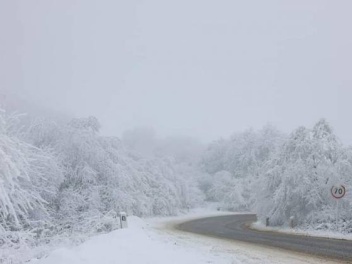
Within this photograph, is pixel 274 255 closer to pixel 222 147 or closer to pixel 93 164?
pixel 93 164

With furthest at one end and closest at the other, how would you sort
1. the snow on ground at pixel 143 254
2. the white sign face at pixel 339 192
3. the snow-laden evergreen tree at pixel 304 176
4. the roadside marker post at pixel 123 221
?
the snow-laden evergreen tree at pixel 304 176, the white sign face at pixel 339 192, the roadside marker post at pixel 123 221, the snow on ground at pixel 143 254

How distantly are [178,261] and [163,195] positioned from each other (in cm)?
4288

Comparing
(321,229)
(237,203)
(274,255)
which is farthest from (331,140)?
(237,203)

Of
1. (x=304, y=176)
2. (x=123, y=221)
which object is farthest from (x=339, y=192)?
(x=123, y=221)

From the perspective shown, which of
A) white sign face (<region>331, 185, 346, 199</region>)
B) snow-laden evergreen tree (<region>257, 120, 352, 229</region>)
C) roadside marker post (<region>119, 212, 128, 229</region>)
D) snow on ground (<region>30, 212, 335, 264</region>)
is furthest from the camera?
snow-laden evergreen tree (<region>257, 120, 352, 229</region>)

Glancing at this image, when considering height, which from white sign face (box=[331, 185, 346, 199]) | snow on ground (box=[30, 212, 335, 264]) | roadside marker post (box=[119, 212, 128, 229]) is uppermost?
white sign face (box=[331, 185, 346, 199])

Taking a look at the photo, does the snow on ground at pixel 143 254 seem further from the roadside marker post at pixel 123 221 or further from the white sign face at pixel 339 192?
the white sign face at pixel 339 192

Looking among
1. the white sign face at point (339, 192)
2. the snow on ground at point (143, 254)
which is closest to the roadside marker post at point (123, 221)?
the snow on ground at point (143, 254)

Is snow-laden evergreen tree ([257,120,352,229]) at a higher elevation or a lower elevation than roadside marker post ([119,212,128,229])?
higher

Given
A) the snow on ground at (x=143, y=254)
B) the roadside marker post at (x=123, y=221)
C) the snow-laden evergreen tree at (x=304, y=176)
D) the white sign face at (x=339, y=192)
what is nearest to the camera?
the snow on ground at (x=143, y=254)

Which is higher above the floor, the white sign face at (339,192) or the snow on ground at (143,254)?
the white sign face at (339,192)

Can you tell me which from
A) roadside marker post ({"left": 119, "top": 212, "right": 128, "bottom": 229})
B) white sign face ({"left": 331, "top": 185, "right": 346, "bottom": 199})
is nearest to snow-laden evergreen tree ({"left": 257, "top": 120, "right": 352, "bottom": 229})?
white sign face ({"left": 331, "top": 185, "right": 346, "bottom": 199})

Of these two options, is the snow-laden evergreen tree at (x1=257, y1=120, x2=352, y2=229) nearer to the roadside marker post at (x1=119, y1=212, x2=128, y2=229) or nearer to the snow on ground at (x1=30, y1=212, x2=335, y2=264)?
the snow on ground at (x1=30, y1=212, x2=335, y2=264)

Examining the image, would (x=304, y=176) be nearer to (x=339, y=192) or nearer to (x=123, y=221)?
(x=339, y=192)
